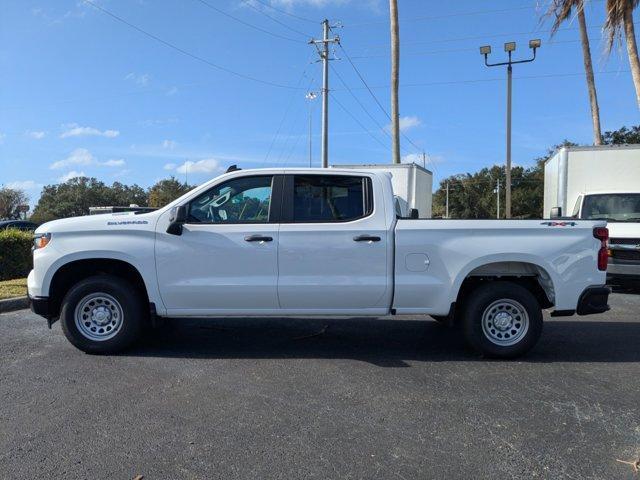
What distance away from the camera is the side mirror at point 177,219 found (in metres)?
5.61

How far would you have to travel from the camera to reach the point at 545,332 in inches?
288

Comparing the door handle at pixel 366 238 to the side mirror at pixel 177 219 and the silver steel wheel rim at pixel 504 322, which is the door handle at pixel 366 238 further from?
the side mirror at pixel 177 219

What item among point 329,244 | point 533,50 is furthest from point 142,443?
point 533,50

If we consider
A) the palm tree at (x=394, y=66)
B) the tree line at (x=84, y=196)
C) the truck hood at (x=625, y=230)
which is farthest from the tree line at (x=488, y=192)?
the truck hood at (x=625, y=230)

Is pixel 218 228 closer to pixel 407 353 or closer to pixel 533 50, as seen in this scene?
pixel 407 353

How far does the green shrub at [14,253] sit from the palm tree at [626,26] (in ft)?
55.7

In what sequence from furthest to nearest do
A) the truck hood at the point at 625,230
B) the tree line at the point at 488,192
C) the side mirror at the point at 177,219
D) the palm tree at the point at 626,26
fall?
the tree line at the point at 488,192, the palm tree at the point at 626,26, the truck hood at the point at 625,230, the side mirror at the point at 177,219

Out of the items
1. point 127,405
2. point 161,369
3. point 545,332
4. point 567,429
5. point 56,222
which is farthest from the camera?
point 545,332

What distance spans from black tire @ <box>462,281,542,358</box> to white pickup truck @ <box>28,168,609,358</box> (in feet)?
0.04

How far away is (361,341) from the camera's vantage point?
671cm

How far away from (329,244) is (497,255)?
5.62ft

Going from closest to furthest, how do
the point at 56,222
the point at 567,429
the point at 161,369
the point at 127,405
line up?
the point at 567,429, the point at 127,405, the point at 161,369, the point at 56,222

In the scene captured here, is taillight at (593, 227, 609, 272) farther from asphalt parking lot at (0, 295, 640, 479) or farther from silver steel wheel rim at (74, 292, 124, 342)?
silver steel wheel rim at (74, 292, 124, 342)

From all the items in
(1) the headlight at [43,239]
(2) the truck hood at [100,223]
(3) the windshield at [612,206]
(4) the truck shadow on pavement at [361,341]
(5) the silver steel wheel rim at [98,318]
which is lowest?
(4) the truck shadow on pavement at [361,341]
